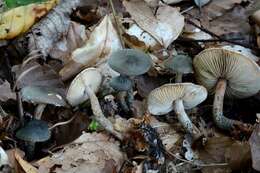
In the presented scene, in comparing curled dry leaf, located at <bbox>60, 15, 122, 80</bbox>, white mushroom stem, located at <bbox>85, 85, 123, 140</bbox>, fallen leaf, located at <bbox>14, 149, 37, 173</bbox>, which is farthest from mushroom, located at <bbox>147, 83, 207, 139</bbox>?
fallen leaf, located at <bbox>14, 149, 37, 173</bbox>

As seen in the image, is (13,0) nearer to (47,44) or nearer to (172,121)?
(47,44)

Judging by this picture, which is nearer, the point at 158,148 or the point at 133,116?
the point at 158,148

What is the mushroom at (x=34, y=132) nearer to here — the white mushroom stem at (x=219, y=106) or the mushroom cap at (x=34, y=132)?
the mushroom cap at (x=34, y=132)

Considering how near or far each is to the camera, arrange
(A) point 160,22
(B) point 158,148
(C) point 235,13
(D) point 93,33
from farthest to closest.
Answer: (C) point 235,13 → (A) point 160,22 → (D) point 93,33 → (B) point 158,148

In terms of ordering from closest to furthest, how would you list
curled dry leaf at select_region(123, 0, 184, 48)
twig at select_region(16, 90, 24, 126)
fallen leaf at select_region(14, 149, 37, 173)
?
fallen leaf at select_region(14, 149, 37, 173), twig at select_region(16, 90, 24, 126), curled dry leaf at select_region(123, 0, 184, 48)

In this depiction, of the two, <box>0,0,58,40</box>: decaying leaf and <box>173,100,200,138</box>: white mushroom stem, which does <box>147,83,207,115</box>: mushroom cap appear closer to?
<box>173,100,200,138</box>: white mushroom stem

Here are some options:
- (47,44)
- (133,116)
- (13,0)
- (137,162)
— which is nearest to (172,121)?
(133,116)

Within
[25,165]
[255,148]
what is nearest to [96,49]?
[25,165]
